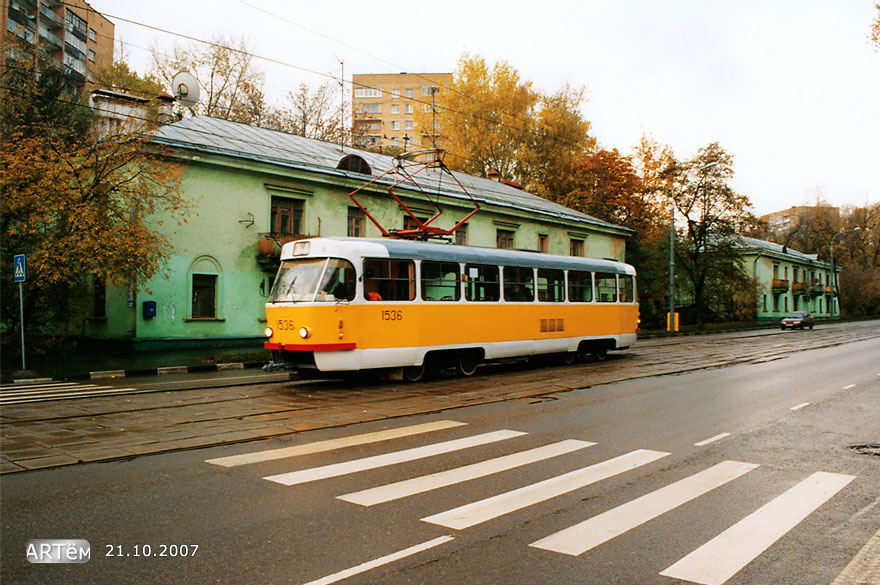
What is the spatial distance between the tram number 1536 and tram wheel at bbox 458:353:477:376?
2347mm

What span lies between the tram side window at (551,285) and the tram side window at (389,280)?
4.74 meters

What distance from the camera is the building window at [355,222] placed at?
27.1 m

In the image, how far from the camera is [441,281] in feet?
48.0

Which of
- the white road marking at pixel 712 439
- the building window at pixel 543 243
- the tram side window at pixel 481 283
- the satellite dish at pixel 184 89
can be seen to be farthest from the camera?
the building window at pixel 543 243

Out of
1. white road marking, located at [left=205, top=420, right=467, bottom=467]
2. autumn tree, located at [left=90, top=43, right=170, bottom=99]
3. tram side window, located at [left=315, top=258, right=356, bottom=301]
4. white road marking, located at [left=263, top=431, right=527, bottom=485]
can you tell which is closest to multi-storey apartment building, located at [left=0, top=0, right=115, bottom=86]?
autumn tree, located at [left=90, top=43, right=170, bottom=99]

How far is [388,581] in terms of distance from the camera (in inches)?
153

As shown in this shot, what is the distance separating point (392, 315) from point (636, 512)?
874 centimetres

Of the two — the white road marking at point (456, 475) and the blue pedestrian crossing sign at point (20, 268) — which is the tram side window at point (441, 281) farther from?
the blue pedestrian crossing sign at point (20, 268)

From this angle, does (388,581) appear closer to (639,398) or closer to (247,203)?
(639,398)

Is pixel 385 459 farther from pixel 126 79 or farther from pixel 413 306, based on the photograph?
pixel 126 79

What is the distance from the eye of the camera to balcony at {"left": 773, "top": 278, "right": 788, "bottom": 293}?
70.2 m

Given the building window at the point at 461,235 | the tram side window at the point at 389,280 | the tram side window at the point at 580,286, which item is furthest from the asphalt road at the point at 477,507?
the building window at the point at 461,235

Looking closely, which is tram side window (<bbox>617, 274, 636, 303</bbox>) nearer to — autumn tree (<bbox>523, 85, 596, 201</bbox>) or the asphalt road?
the asphalt road

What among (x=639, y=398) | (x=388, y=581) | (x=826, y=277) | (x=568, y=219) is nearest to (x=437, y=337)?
(x=639, y=398)
